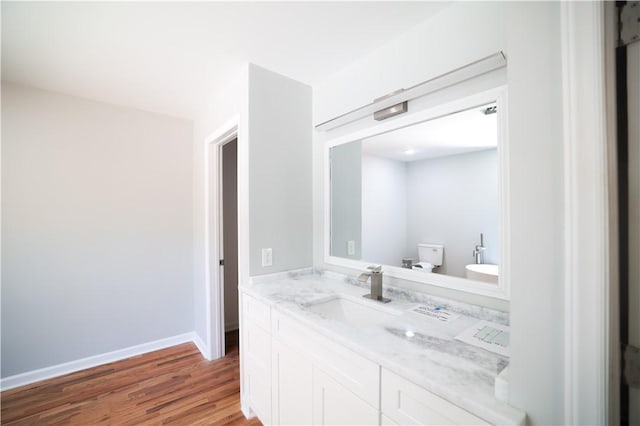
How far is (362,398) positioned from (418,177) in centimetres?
114

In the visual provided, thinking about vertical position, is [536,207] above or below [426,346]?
above

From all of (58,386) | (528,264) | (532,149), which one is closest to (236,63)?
(532,149)

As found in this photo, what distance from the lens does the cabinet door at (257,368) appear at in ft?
5.13

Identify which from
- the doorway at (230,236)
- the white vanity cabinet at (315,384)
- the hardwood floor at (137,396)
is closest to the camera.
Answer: the white vanity cabinet at (315,384)

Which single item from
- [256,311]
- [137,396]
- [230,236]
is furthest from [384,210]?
[137,396]

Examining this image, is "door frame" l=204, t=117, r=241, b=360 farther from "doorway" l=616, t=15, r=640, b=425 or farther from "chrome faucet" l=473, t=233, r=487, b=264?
"doorway" l=616, t=15, r=640, b=425

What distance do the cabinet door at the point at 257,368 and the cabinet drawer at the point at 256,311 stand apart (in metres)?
0.04

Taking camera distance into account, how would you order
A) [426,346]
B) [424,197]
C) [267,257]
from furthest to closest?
[267,257] < [424,197] < [426,346]

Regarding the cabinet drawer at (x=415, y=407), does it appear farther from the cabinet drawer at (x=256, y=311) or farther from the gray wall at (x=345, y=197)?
the gray wall at (x=345, y=197)

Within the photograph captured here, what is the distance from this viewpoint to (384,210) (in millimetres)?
1753

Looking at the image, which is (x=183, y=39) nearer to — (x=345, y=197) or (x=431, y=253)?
(x=345, y=197)

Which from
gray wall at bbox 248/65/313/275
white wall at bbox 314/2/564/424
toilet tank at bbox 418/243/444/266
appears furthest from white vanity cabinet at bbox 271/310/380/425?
toilet tank at bbox 418/243/444/266

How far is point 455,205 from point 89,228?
2.99 meters

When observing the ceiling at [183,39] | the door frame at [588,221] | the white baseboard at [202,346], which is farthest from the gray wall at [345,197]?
the white baseboard at [202,346]
